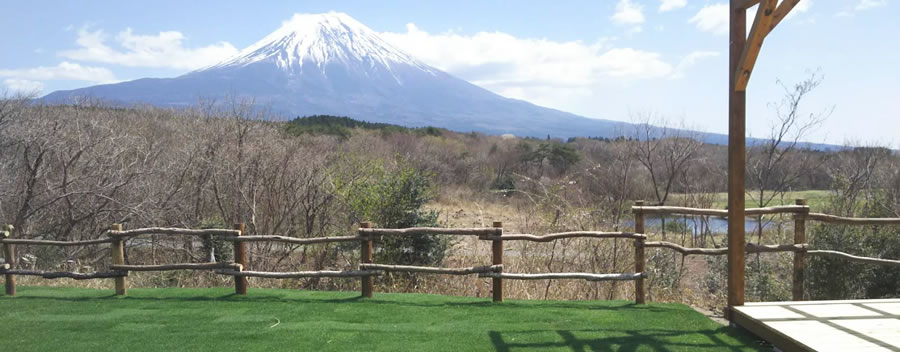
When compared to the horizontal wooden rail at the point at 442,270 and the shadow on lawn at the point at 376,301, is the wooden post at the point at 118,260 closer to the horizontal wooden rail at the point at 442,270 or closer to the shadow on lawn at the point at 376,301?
the shadow on lawn at the point at 376,301

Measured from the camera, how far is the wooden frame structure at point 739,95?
422cm

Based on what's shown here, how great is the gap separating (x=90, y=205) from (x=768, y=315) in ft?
35.9

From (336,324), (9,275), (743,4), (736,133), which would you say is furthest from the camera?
(9,275)

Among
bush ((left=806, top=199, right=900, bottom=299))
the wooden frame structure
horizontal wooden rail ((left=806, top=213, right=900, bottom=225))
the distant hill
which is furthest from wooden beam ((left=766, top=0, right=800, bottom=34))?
the distant hill

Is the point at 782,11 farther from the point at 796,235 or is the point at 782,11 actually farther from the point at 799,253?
the point at 799,253

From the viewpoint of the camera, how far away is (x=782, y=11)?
418 centimetres

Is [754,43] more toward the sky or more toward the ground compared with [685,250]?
more toward the sky

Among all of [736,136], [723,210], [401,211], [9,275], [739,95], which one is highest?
[739,95]

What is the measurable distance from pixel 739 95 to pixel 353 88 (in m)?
116

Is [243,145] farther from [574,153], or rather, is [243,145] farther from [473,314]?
[574,153]

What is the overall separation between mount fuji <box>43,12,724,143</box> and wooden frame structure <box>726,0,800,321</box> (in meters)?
86.3

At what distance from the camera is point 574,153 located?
96.7 feet

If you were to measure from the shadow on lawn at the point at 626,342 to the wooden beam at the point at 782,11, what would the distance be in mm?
2455

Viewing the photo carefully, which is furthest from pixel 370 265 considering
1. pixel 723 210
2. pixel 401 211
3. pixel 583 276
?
pixel 723 210
